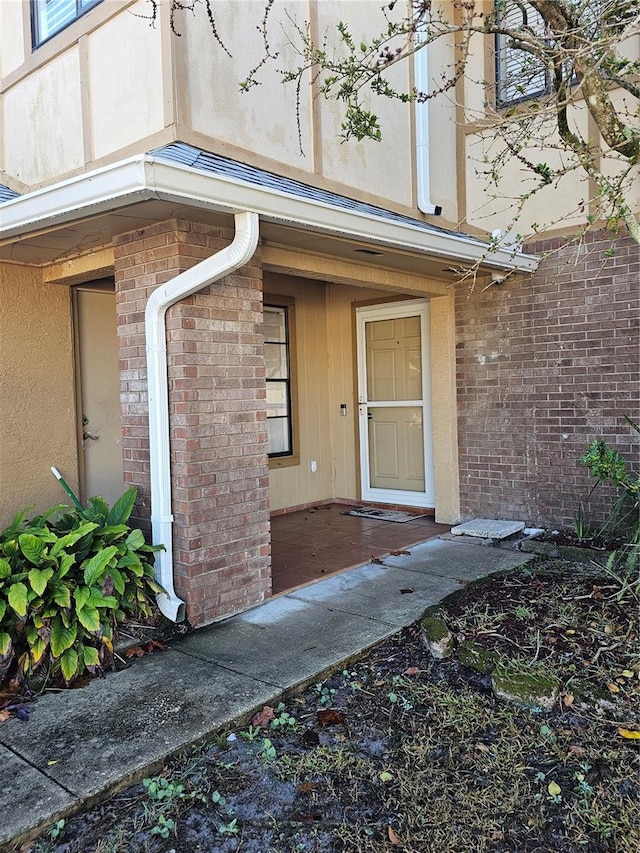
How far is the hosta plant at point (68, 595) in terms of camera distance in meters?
3.20

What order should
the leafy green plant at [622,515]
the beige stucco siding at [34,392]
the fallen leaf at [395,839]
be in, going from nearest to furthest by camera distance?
the fallen leaf at [395,839] → the leafy green plant at [622,515] → the beige stucco siding at [34,392]

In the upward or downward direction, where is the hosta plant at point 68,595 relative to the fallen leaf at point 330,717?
upward

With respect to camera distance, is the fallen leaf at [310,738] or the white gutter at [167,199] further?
the white gutter at [167,199]

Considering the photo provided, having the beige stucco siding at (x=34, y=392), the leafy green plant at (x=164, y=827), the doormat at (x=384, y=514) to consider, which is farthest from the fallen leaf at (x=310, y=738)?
the doormat at (x=384, y=514)

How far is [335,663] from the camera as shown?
11.1ft

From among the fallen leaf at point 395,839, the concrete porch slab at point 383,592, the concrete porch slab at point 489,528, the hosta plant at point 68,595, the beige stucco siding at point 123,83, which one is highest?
the beige stucco siding at point 123,83

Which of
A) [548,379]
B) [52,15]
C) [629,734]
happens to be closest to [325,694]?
[629,734]

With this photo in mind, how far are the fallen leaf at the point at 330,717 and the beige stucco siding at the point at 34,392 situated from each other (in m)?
2.88

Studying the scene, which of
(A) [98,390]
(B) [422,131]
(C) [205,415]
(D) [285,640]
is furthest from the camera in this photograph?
(B) [422,131]

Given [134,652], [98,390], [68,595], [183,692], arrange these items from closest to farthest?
[183,692] < [68,595] < [134,652] < [98,390]

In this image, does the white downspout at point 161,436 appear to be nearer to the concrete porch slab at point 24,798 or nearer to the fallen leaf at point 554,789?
the concrete porch slab at point 24,798

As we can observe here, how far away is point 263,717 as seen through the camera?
2.93 meters

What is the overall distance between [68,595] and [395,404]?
4755 mm

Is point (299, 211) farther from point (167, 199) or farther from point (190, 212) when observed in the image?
point (167, 199)
